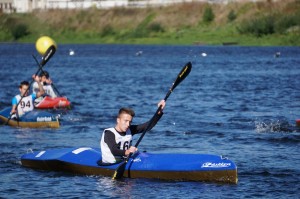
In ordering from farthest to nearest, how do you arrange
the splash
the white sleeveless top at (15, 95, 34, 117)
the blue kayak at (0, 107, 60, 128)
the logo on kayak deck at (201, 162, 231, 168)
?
the white sleeveless top at (15, 95, 34, 117) < the blue kayak at (0, 107, 60, 128) < the splash < the logo on kayak deck at (201, 162, 231, 168)

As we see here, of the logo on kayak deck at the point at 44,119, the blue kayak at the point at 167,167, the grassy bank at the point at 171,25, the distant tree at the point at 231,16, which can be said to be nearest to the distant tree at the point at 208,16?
the grassy bank at the point at 171,25

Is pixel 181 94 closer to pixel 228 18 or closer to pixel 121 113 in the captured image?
pixel 121 113

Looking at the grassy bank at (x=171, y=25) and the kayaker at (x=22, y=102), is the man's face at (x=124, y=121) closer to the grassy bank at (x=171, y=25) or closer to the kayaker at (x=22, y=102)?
A: the kayaker at (x=22, y=102)

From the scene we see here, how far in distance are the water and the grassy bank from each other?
50.6 ft

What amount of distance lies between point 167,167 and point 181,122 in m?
11.3

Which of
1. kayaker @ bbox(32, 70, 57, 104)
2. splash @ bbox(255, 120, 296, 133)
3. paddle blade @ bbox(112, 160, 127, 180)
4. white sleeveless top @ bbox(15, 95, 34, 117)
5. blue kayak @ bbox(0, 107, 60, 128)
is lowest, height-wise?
paddle blade @ bbox(112, 160, 127, 180)

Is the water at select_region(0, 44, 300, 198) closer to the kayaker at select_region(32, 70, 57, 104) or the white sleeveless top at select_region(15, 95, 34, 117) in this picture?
the white sleeveless top at select_region(15, 95, 34, 117)

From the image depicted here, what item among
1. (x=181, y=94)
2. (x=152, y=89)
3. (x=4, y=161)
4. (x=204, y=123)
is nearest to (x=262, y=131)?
(x=204, y=123)

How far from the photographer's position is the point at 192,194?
17391 millimetres

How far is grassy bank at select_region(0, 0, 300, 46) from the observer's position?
84.3m

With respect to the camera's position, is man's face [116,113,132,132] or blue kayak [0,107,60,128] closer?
man's face [116,113,132,132]

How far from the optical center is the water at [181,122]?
59.6 feet

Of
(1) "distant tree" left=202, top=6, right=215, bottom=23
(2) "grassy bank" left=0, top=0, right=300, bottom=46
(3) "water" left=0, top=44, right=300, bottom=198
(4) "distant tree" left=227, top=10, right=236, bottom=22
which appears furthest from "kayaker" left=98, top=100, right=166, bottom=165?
(1) "distant tree" left=202, top=6, right=215, bottom=23

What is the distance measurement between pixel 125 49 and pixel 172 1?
19312 mm
